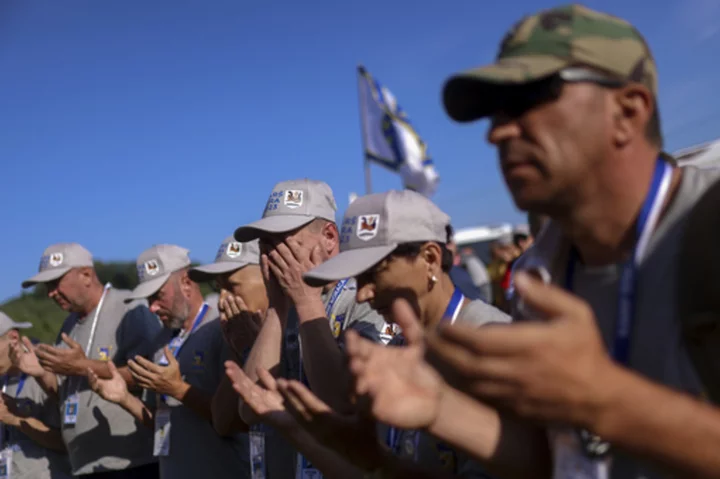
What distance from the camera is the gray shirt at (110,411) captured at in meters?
5.10

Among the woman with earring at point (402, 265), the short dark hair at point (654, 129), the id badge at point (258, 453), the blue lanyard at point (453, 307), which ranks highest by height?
the short dark hair at point (654, 129)

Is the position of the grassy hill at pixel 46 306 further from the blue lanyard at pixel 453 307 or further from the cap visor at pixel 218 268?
the blue lanyard at pixel 453 307

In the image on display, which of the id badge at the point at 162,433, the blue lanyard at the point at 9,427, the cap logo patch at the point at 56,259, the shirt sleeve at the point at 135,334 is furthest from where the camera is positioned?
the blue lanyard at the point at 9,427

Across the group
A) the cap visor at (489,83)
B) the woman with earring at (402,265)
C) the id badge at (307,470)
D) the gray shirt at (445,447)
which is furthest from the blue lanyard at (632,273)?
the id badge at (307,470)

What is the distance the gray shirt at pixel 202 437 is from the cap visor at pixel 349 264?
192 cm

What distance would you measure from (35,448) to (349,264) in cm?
496

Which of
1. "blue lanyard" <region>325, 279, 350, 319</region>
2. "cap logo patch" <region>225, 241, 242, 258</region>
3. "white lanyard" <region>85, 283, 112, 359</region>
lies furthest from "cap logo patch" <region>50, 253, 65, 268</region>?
"blue lanyard" <region>325, 279, 350, 319</region>

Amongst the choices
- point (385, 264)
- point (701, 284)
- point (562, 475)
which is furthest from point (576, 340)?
point (385, 264)

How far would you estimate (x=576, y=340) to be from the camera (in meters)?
1.01

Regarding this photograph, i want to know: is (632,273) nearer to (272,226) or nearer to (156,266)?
(272,226)

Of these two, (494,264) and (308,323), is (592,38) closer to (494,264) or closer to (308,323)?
(308,323)

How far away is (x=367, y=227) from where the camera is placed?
2541mm

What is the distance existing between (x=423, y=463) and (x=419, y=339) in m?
0.89

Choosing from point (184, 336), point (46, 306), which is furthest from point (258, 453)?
point (46, 306)
